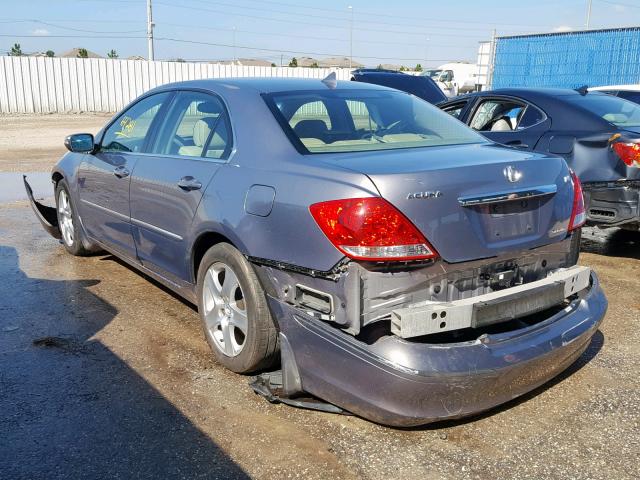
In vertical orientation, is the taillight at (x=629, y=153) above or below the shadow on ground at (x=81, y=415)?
above

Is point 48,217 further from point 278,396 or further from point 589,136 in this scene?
Result: point 589,136

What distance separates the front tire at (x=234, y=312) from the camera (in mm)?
3213

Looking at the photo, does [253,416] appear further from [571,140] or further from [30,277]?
[571,140]

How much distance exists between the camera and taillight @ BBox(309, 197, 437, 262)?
264 centimetres

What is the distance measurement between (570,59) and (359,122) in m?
22.2

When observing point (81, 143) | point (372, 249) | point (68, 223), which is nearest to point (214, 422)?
point (372, 249)

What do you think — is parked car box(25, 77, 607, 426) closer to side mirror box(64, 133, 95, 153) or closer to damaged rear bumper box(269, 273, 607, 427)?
damaged rear bumper box(269, 273, 607, 427)

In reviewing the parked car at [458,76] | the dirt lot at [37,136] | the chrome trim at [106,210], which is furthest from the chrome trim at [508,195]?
the parked car at [458,76]

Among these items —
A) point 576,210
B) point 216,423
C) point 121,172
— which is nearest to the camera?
point 216,423

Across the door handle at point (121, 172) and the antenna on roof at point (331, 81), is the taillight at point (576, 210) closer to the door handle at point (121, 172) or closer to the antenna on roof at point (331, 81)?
the antenna on roof at point (331, 81)

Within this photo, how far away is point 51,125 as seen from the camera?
915 inches

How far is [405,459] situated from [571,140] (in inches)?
166

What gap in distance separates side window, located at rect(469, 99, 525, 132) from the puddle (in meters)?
6.05

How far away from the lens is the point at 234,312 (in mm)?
3469
